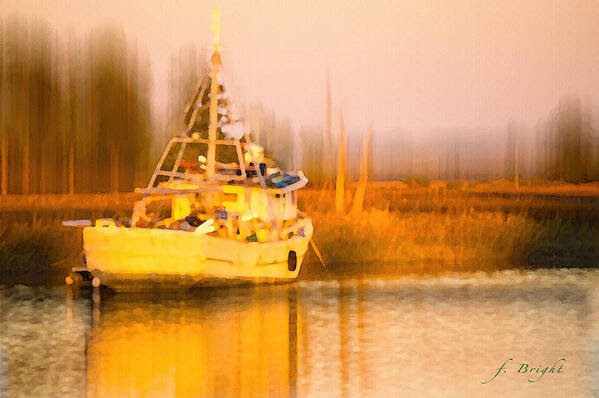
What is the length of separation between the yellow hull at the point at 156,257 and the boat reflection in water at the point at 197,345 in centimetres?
46

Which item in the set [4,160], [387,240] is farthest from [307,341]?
[4,160]

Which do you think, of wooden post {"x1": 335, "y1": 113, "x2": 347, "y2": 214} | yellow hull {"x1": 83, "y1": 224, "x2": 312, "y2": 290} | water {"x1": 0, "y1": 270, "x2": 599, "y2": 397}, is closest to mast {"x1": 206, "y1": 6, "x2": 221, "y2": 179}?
yellow hull {"x1": 83, "y1": 224, "x2": 312, "y2": 290}

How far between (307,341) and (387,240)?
16206 millimetres

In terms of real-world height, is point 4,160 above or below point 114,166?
above

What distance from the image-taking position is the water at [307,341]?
14.6 m

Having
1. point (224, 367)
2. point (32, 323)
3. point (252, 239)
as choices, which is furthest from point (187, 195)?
point (224, 367)

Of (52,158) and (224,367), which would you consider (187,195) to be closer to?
(224,367)

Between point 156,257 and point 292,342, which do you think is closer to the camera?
point 292,342

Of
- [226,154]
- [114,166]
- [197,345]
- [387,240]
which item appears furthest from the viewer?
[114,166]

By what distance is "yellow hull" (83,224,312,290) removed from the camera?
72.4ft

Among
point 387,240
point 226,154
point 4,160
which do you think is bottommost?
point 387,240

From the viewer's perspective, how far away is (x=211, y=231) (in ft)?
75.5

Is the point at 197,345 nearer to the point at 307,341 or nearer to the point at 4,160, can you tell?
the point at 307,341

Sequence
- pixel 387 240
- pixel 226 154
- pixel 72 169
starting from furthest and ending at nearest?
pixel 72 169, pixel 226 154, pixel 387 240
